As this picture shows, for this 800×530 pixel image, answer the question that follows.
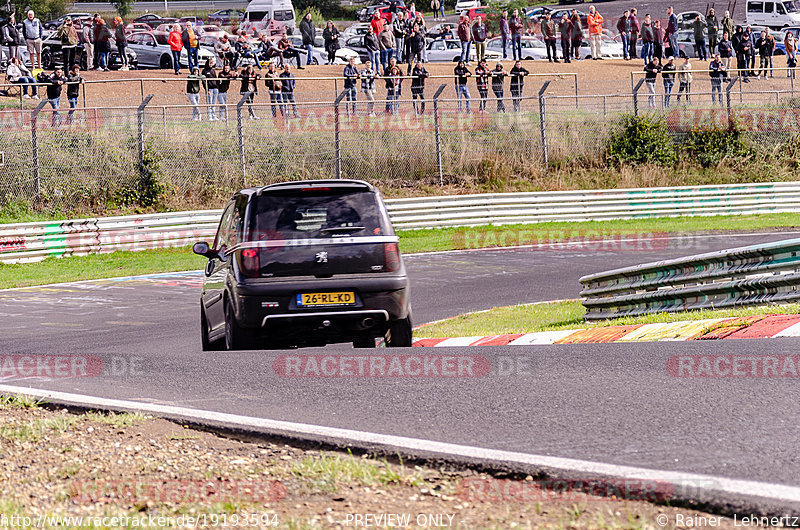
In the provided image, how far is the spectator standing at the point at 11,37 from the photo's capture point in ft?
106

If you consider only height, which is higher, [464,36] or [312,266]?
[464,36]

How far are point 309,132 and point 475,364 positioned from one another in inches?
708

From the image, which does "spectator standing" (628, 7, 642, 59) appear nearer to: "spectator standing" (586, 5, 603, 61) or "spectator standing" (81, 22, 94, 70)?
"spectator standing" (586, 5, 603, 61)

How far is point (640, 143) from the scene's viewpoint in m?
28.4

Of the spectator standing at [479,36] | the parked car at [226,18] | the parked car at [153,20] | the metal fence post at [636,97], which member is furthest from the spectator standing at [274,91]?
the parked car at [226,18]

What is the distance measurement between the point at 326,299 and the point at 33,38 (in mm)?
29169

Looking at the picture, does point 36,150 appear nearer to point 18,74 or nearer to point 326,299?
point 18,74

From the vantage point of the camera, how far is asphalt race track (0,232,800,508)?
4.88m

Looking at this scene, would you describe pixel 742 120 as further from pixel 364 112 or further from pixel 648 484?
pixel 648 484

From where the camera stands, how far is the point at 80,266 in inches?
780

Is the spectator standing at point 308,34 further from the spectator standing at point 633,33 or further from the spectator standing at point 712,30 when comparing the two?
the spectator standing at point 712,30

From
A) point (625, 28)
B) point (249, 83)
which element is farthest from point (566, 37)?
point (249, 83)

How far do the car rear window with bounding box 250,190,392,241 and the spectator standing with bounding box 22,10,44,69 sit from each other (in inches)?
1098

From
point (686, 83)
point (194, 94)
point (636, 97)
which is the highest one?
point (194, 94)
